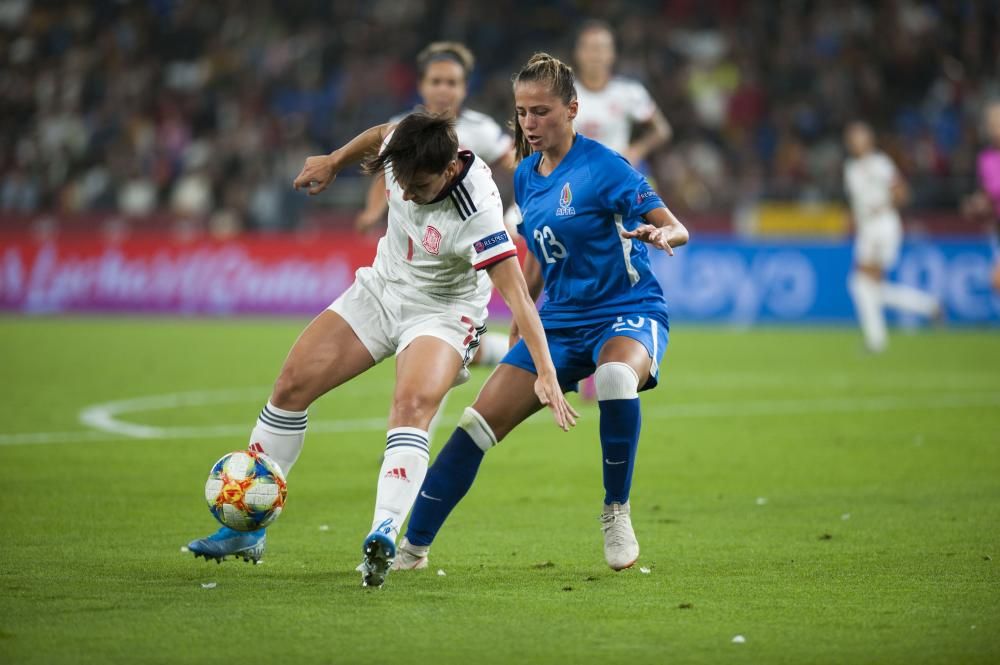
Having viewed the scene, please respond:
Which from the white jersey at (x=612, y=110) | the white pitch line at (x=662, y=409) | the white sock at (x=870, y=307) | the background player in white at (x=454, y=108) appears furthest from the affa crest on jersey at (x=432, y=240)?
the white sock at (x=870, y=307)

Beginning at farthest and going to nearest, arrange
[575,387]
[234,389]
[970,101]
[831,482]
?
[970,101], [234,389], [831,482], [575,387]

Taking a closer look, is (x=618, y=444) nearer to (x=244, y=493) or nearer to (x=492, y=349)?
(x=244, y=493)

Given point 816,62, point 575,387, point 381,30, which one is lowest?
point 575,387

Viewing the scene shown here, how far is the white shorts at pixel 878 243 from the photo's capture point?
18.8 metres

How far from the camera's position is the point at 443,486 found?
630 cm

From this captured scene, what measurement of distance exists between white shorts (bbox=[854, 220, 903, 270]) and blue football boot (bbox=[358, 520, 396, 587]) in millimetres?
14323

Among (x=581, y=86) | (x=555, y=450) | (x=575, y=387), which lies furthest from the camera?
(x=581, y=86)

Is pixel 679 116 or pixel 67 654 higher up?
pixel 679 116

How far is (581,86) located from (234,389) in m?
4.57

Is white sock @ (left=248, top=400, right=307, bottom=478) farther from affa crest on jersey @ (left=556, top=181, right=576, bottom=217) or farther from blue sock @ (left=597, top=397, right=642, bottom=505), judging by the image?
affa crest on jersey @ (left=556, top=181, right=576, bottom=217)

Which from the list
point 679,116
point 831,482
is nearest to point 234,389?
point 831,482

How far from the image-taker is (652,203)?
6.17m

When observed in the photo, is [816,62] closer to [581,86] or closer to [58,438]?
[581,86]

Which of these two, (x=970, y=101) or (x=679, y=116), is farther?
(x=679, y=116)
